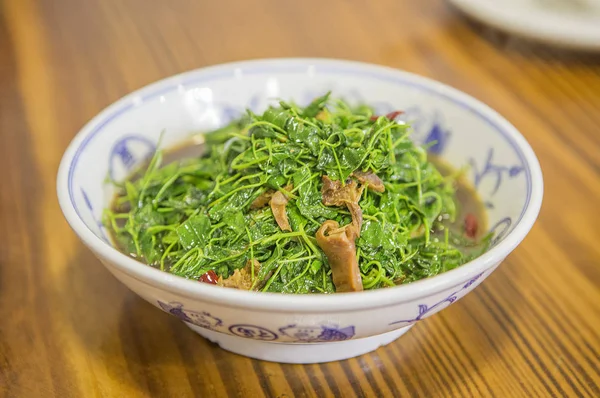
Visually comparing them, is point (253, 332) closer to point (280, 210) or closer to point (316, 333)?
point (316, 333)

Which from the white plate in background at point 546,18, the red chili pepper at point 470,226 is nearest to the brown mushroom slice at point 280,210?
the red chili pepper at point 470,226

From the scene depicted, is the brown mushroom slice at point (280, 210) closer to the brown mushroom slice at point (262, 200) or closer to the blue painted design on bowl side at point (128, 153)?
the brown mushroom slice at point (262, 200)

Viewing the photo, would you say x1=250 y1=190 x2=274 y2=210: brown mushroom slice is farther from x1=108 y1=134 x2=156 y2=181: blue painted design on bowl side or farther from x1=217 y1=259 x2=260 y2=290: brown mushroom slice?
x1=108 y1=134 x2=156 y2=181: blue painted design on bowl side

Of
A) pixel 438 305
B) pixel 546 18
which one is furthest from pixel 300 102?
pixel 546 18

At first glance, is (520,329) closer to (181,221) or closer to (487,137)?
(487,137)

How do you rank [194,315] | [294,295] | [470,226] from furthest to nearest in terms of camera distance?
[470,226] < [194,315] < [294,295]

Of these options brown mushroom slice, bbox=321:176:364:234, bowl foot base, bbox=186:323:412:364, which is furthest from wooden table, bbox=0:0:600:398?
brown mushroom slice, bbox=321:176:364:234
